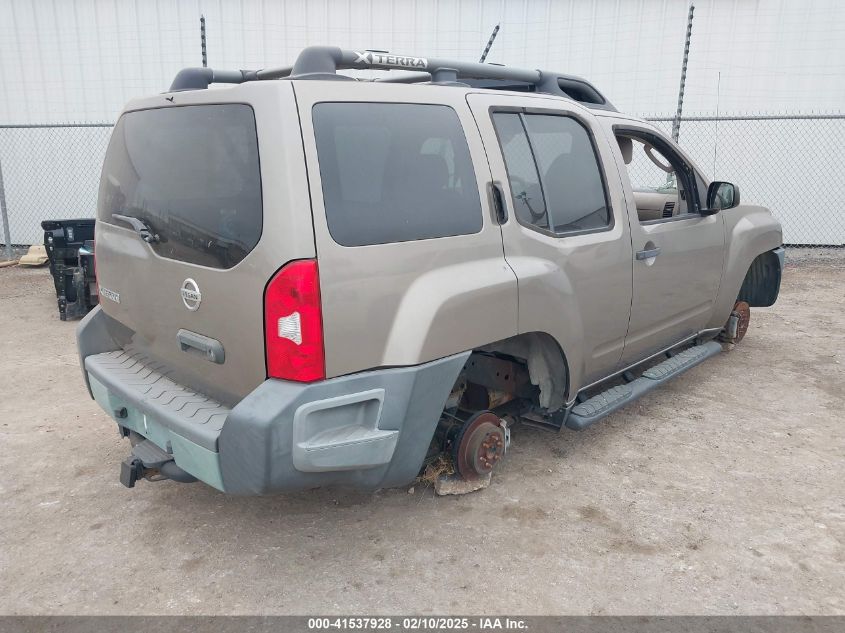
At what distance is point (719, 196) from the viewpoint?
4.37 meters

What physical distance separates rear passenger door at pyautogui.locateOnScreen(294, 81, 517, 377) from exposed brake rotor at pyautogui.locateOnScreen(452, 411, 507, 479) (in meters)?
0.56

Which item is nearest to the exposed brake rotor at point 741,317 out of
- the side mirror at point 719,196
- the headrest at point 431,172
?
the side mirror at point 719,196

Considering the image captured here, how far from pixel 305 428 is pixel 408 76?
7.68ft

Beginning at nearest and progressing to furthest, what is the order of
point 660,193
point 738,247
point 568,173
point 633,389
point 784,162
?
point 568,173 → point 633,389 → point 738,247 → point 660,193 → point 784,162

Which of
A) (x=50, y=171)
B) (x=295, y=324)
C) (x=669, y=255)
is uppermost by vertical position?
(x=295, y=324)

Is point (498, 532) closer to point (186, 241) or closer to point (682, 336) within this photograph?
point (186, 241)

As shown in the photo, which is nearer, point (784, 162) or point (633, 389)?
point (633, 389)

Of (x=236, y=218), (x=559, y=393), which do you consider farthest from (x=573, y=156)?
(x=236, y=218)

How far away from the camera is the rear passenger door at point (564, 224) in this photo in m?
3.05

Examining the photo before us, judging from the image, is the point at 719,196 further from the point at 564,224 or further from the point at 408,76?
the point at 408,76

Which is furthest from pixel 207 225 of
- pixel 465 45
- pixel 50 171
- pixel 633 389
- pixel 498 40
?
pixel 50 171

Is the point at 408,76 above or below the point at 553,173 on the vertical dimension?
above

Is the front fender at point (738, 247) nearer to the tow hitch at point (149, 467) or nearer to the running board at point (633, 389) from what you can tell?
the running board at point (633, 389)

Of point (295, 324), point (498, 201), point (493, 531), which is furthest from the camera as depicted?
point (493, 531)
